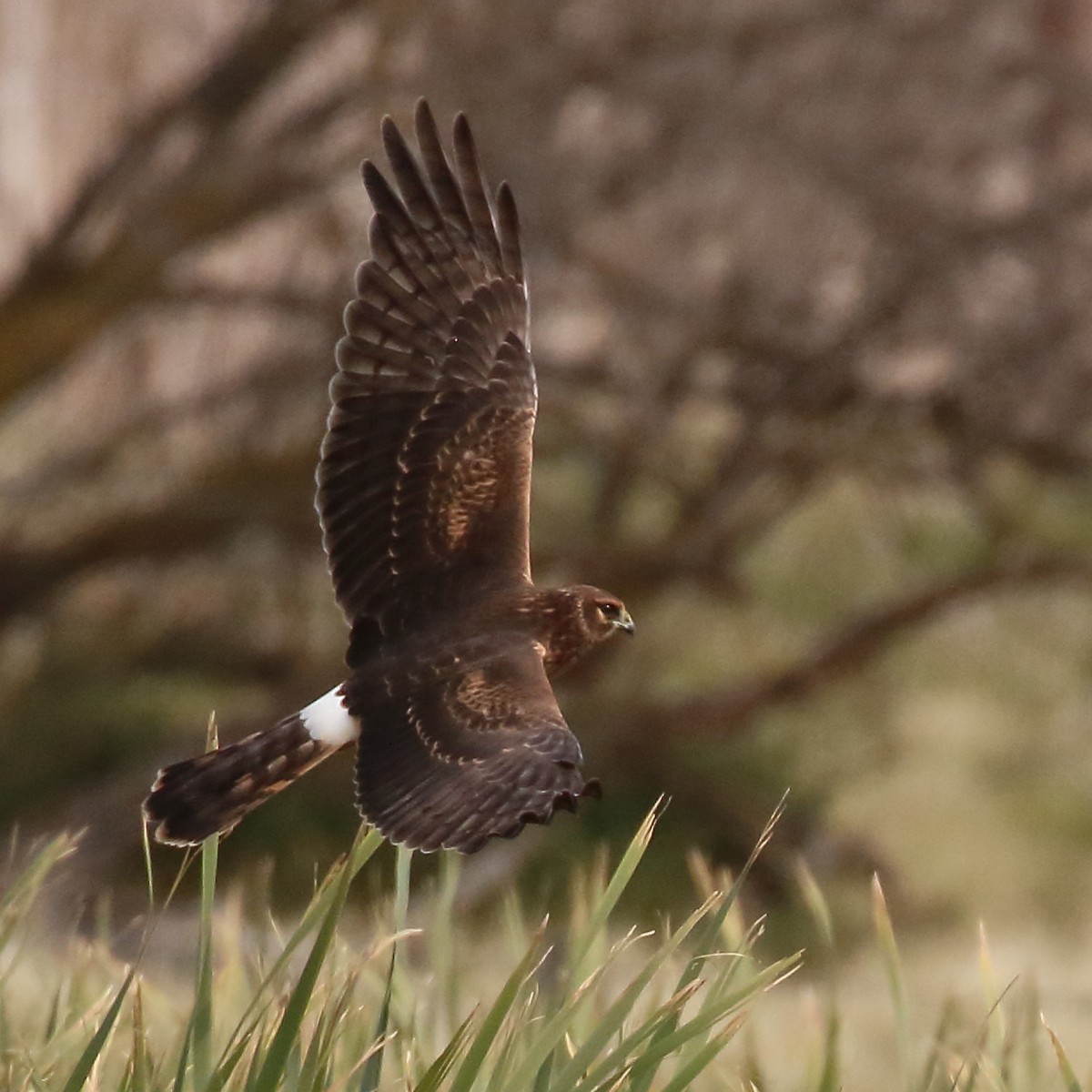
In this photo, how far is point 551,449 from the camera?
8852 mm

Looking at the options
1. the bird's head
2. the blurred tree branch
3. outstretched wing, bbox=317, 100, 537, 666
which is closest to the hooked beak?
the bird's head

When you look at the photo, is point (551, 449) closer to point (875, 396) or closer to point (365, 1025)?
point (875, 396)

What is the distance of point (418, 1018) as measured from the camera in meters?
3.06

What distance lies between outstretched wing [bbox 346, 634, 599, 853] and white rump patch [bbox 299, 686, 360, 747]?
2 centimetres

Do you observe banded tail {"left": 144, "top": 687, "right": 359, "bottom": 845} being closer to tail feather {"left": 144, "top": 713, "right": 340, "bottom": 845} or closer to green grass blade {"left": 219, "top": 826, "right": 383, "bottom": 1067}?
tail feather {"left": 144, "top": 713, "right": 340, "bottom": 845}

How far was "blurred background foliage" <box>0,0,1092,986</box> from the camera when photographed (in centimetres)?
759

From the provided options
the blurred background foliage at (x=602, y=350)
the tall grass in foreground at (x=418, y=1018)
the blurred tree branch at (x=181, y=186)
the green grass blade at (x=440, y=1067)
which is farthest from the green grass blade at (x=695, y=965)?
the blurred tree branch at (x=181, y=186)

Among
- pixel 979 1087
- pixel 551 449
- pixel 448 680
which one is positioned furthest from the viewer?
pixel 551 449

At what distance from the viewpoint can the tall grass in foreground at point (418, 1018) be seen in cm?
240

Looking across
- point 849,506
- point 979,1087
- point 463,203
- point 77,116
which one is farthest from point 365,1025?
point 849,506

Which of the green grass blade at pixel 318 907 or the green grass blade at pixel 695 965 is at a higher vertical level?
the green grass blade at pixel 318 907

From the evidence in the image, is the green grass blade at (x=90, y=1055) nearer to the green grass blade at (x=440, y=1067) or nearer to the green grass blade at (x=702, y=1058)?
the green grass blade at (x=440, y=1067)

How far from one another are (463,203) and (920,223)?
4874mm

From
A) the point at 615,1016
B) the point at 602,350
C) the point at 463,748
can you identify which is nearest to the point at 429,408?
the point at 463,748
